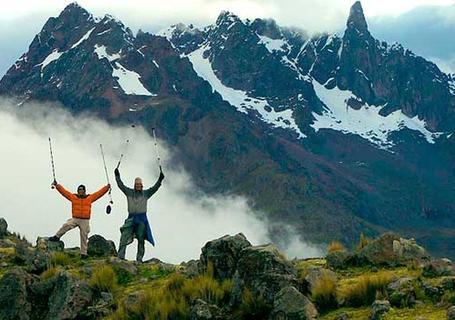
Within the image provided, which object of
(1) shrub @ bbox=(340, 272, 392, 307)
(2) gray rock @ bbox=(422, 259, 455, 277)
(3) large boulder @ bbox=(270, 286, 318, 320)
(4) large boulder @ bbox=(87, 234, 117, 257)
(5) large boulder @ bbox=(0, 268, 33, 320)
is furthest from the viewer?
(4) large boulder @ bbox=(87, 234, 117, 257)

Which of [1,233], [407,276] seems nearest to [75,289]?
[407,276]

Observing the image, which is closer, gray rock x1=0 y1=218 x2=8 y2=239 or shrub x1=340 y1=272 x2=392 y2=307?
shrub x1=340 y1=272 x2=392 y2=307

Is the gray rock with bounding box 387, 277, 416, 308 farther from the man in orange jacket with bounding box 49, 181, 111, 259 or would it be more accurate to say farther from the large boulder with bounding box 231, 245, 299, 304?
the man in orange jacket with bounding box 49, 181, 111, 259

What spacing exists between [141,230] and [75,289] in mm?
5759

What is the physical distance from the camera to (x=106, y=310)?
49.0ft

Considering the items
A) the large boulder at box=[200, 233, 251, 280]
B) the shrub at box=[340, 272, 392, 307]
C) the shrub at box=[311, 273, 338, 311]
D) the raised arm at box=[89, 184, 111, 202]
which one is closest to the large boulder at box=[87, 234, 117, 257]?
the raised arm at box=[89, 184, 111, 202]

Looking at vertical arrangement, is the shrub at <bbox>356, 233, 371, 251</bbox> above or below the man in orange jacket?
below

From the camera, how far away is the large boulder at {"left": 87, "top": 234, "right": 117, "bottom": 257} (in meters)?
21.0

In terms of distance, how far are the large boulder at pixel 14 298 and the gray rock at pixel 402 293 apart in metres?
7.69

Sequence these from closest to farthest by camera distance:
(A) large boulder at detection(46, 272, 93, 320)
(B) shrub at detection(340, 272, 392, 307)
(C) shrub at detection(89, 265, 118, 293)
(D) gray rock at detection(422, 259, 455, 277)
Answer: (B) shrub at detection(340, 272, 392, 307) → (D) gray rock at detection(422, 259, 455, 277) → (A) large boulder at detection(46, 272, 93, 320) → (C) shrub at detection(89, 265, 118, 293)

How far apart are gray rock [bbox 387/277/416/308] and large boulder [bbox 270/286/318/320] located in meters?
1.36

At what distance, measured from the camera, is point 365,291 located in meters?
13.1

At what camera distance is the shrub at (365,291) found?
514 inches

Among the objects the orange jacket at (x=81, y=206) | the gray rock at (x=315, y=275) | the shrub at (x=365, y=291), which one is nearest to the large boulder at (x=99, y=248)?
the orange jacket at (x=81, y=206)
